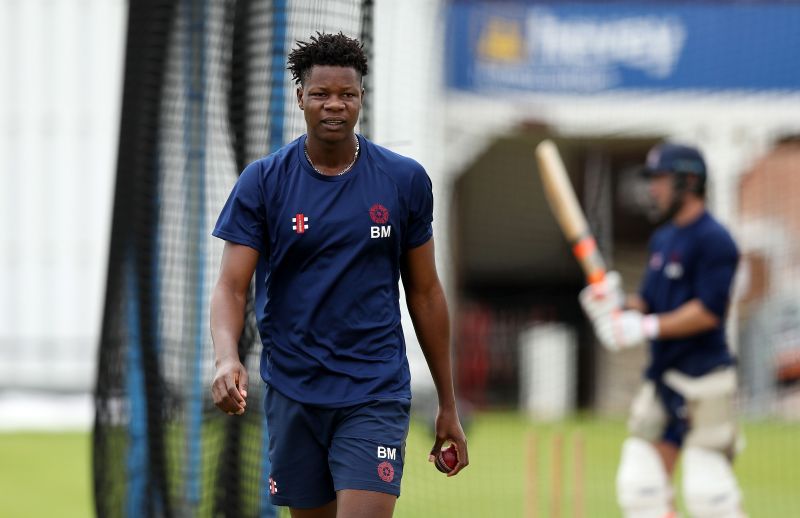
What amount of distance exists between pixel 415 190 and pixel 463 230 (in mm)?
16148

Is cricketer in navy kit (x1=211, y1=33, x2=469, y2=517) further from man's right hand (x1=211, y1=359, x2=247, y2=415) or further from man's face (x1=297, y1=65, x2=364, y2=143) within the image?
man's right hand (x1=211, y1=359, x2=247, y2=415)

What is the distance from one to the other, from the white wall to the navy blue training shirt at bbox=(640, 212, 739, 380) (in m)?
11.7

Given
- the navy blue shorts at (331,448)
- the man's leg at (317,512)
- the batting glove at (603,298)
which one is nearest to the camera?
the navy blue shorts at (331,448)

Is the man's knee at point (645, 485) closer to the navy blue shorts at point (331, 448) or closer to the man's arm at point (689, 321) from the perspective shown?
the man's arm at point (689, 321)

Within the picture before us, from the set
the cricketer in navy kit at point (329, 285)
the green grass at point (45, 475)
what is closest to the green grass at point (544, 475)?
the green grass at point (45, 475)

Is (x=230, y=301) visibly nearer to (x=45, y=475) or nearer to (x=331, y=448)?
(x=331, y=448)

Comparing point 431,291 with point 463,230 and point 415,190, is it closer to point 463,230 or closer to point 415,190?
point 415,190

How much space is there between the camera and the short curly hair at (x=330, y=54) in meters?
4.62

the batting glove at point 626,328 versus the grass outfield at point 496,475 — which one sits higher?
the batting glove at point 626,328

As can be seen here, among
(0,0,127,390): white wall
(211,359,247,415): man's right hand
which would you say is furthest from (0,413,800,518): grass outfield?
(211,359,247,415): man's right hand

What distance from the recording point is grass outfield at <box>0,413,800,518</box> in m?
10.2

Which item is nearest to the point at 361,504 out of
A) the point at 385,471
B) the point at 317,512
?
the point at 385,471

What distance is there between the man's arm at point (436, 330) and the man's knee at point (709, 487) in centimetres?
289

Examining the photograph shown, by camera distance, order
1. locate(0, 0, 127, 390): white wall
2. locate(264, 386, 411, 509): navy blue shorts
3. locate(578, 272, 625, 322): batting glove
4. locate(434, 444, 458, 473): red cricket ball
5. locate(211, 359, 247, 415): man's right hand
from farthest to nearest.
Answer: locate(0, 0, 127, 390): white wall
locate(578, 272, 625, 322): batting glove
locate(434, 444, 458, 473): red cricket ball
locate(264, 386, 411, 509): navy blue shorts
locate(211, 359, 247, 415): man's right hand
